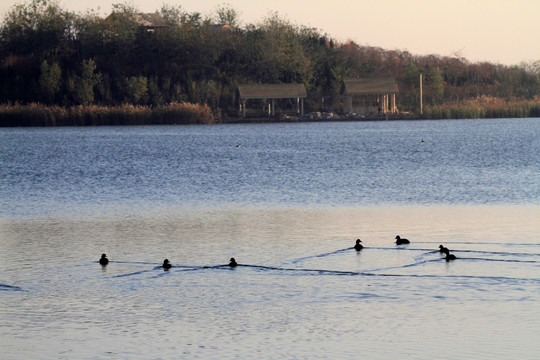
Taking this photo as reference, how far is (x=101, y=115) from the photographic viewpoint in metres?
84.7

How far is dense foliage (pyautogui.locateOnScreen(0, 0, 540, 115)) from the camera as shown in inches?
3597

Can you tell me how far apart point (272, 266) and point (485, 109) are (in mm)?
80341

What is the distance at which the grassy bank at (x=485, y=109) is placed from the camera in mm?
92000

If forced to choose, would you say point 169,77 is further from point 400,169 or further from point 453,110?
point 400,169

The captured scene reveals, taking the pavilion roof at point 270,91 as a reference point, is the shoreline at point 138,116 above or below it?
below

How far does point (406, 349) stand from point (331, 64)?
297 feet

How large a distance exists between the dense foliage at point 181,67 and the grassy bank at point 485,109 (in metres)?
3.79

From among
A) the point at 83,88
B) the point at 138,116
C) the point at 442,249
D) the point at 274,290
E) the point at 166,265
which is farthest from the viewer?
the point at 83,88

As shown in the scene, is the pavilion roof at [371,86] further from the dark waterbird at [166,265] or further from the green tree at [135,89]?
the dark waterbird at [166,265]

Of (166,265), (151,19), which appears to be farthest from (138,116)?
(166,265)

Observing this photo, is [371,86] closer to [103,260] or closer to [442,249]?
[442,249]

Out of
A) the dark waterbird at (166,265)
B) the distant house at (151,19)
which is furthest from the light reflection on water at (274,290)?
the distant house at (151,19)

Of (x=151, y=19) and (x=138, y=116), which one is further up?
(x=151, y=19)

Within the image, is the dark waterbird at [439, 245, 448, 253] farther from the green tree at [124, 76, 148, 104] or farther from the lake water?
the green tree at [124, 76, 148, 104]
